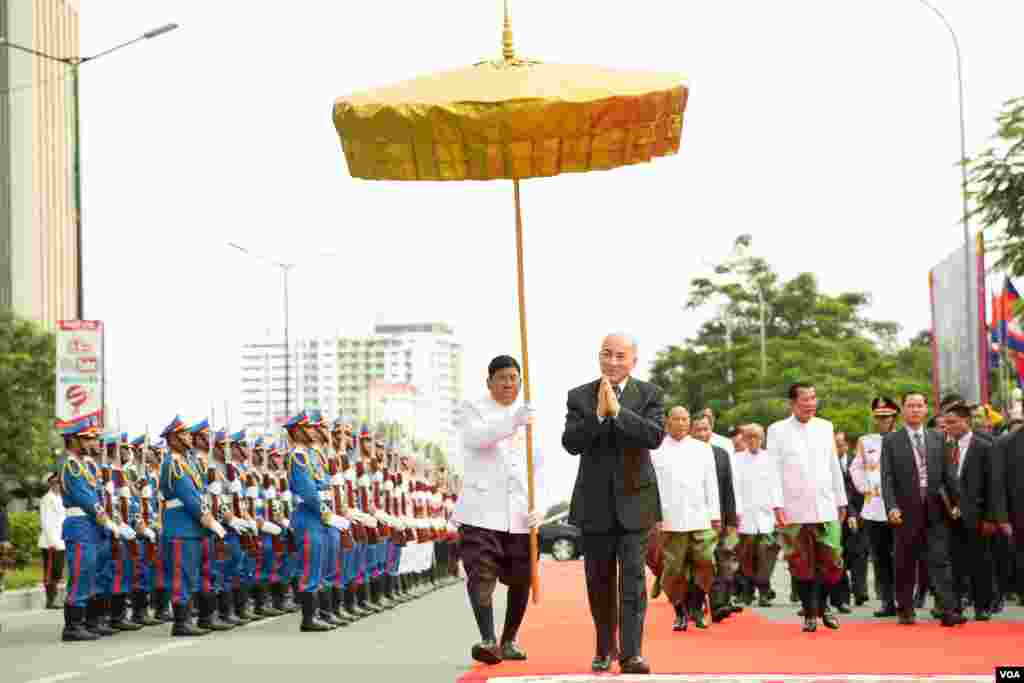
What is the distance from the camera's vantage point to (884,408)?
19062 mm

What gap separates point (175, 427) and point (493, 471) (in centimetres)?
646

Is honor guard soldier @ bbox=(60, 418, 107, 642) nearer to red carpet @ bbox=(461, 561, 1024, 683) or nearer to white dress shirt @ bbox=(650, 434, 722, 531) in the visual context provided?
red carpet @ bbox=(461, 561, 1024, 683)

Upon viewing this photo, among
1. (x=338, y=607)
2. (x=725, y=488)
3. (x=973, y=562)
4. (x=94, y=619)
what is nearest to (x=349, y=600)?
(x=338, y=607)

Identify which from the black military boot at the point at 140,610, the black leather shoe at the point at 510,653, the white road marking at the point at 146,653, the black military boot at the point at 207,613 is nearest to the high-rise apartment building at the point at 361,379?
the black military boot at the point at 140,610

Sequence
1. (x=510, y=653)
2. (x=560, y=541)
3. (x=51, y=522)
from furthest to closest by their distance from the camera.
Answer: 1. (x=560, y=541)
2. (x=51, y=522)
3. (x=510, y=653)

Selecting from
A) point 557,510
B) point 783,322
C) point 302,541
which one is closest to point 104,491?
point 302,541

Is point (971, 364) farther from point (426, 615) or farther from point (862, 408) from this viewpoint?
point (862, 408)

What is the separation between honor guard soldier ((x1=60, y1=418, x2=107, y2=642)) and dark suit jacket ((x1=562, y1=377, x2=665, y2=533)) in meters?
7.51

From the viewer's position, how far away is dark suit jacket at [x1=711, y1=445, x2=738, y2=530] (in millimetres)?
18734

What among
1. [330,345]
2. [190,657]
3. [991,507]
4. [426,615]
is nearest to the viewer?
[190,657]

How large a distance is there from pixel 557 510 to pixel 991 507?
48751 mm

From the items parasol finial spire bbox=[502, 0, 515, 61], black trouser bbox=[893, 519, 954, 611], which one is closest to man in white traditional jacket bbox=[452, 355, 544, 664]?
parasol finial spire bbox=[502, 0, 515, 61]

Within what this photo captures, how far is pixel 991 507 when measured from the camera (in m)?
15.8

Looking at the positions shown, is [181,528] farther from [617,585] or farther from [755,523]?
[617,585]
